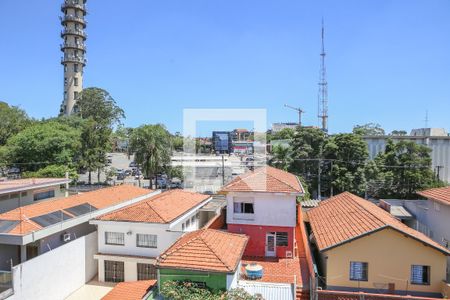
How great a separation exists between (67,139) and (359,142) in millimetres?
32763

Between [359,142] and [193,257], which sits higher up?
[359,142]

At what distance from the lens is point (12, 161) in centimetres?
3741

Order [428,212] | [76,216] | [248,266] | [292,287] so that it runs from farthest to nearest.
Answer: [428,212]
[76,216]
[248,266]
[292,287]

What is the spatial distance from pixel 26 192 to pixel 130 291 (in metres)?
11.4

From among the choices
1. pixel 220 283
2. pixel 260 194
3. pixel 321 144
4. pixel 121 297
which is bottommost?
pixel 121 297

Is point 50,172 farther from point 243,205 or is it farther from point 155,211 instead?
point 243,205

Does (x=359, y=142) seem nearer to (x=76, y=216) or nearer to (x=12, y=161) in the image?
(x=76, y=216)

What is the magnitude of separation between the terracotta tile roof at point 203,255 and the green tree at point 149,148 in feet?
74.5

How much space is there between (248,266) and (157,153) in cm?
2217

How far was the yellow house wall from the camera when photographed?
42.8ft

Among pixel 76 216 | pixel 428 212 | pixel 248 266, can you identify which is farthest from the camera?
pixel 428 212

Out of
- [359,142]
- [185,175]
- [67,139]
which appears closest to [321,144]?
[359,142]

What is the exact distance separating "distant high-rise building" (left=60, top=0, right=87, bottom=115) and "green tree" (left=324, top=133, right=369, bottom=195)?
54555 millimetres

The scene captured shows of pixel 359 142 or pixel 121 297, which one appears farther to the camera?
pixel 359 142
